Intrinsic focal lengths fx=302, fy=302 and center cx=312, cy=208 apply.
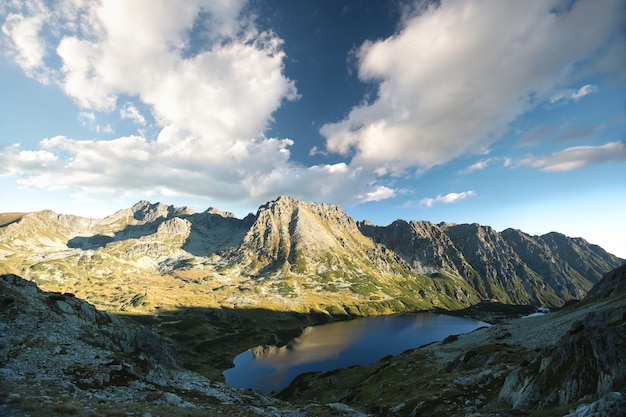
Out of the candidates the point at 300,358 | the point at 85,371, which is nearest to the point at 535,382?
the point at 85,371

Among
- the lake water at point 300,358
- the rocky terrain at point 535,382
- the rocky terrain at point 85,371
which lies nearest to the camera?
the rocky terrain at point 85,371

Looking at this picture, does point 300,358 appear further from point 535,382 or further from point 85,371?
point 535,382

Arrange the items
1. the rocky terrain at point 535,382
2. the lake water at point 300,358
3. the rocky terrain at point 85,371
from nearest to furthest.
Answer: the rocky terrain at point 85,371, the rocky terrain at point 535,382, the lake water at point 300,358

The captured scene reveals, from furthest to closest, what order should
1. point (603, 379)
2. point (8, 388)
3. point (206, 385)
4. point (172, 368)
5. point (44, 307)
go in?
point (172, 368) < point (206, 385) < point (44, 307) < point (603, 379) < point (8, 388)

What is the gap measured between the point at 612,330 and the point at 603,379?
463 centimetres

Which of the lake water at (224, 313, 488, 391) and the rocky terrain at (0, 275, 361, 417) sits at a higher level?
the rocky terrain at (0, 275, 361, 417)

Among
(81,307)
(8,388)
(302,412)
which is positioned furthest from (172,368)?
(8,388)

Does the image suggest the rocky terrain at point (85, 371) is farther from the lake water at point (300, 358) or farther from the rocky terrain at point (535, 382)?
the lake water at point (300, 358)

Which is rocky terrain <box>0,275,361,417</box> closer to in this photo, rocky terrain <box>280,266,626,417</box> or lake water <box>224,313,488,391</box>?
rocky terrain <box>280,266,626,417</box>

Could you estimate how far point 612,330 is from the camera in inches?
1121

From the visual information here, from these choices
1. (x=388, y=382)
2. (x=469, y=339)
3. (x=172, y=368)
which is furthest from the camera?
(x=469, y=339)

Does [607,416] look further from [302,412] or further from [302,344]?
[302,344]

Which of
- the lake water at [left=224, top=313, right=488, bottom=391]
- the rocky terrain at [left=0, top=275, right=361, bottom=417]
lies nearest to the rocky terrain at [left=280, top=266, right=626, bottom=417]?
the rocky terrain at [left=0, top=275, right=361, bottom=417]

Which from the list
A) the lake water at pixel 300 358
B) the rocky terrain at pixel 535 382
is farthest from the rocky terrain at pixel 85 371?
the lake water at pixel 300 358
